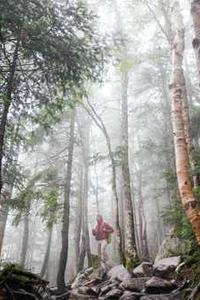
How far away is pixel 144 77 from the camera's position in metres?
25.0

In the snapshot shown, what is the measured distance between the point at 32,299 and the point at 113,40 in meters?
6.19

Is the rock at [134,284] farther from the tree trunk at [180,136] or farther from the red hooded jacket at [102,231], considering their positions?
the tree trunk at [180,136]

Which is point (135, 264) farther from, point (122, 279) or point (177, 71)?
point (177, 71)

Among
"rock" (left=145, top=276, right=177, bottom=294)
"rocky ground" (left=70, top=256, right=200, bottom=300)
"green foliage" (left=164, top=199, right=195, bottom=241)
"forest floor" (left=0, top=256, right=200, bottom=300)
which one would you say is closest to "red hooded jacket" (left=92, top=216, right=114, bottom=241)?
"forest floor" (left=0, top=256, right=200, bottom=300)

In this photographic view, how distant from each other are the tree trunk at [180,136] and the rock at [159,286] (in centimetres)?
396

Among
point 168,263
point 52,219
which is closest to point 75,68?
point 168,263

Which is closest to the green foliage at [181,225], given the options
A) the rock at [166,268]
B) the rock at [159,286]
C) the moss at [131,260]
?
the rock at [166,268]

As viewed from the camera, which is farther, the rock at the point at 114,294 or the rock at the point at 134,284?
the rock at the point at 134,284

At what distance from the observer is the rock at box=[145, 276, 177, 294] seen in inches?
328

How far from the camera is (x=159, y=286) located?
8516 mm

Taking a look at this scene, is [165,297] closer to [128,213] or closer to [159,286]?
[159,286]

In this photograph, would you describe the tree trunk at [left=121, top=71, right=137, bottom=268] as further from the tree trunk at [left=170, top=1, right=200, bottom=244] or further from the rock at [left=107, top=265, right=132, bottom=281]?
the tree trunk at [left=170, top=1, right=200, bottom=244]

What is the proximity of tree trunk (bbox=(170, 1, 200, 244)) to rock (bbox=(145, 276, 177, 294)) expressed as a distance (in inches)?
156

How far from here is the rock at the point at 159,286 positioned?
8344 mm
